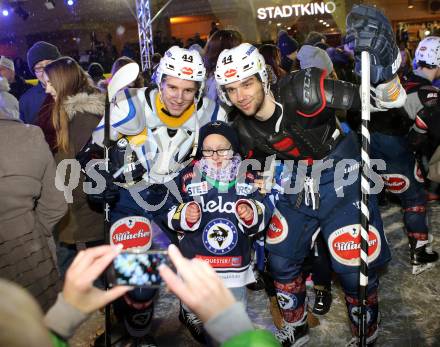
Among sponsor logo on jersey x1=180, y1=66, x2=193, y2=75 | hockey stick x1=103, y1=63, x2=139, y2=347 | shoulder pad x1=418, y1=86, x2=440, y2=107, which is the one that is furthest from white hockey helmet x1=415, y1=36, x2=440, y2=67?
hockey stick x1=103, y1=63, x2=139, y2=347

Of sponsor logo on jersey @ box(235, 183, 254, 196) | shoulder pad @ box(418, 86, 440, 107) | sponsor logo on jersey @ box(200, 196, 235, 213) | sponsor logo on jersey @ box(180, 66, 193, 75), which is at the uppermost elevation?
sponsor logo on jersey @ box(180, 66, 193, 75)

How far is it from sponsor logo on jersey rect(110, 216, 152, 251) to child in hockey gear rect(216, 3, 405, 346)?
38.0 inches

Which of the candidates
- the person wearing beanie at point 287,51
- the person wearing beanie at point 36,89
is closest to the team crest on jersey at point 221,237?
the person wearing beanie at point 36,89

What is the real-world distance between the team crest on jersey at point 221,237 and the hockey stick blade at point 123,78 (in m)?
1.14

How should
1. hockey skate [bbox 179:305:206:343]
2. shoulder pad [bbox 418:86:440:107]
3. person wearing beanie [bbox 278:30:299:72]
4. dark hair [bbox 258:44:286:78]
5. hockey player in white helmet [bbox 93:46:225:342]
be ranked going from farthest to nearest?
person wearing beanie [bbox 278:30:299:72] < dark hair [bbox 258:44:286:78] < shoulder pad [bbox 418:86:440:107] < hockey skate [bbox 179:305:206:343] < hockey player in white helmet [bbox 93:46:225:342]

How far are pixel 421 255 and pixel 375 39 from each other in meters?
2.61

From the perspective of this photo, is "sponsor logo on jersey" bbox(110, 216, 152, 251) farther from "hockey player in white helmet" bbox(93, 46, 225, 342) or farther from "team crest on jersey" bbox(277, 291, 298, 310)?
"team crest on jersey" bbox(277, 291, 298, 310)

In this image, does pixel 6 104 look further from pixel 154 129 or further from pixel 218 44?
pixel 218 44

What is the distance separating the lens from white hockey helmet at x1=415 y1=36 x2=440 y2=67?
4500 millimetres

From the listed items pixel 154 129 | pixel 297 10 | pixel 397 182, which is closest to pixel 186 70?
pixel 154 129

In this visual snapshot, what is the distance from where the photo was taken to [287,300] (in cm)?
334

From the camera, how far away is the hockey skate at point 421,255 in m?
4.39

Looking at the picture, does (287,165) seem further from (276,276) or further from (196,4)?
(196,4)

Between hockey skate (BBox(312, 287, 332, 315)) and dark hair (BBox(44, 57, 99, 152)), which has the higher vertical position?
dark hair (BBox(44, 57, 99, 152))
